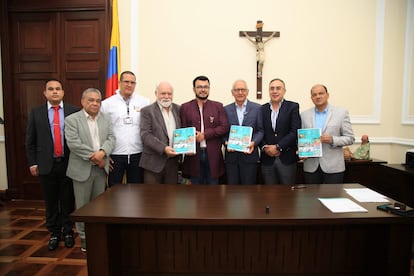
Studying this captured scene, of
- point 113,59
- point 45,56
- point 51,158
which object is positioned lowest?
point 51,158

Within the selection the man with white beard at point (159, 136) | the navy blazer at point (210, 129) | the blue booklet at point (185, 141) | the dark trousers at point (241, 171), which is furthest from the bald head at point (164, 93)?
the dark trousers at point (241, 171)

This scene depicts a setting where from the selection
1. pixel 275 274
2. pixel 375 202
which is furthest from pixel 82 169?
pixel 375 202

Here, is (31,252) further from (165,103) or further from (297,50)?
(297,50)

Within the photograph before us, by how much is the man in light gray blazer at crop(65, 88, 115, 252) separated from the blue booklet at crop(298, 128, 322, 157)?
1.84 meters

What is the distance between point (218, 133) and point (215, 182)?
0.52 m

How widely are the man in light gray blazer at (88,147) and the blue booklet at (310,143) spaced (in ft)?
6.05

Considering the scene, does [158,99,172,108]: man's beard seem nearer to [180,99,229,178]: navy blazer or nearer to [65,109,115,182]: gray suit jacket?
[180,99,229,178]: navy blazer

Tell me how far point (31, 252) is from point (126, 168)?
3.93ft

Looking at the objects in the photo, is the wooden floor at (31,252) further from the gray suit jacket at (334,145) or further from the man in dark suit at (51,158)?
the gray suit jacket at (334,145)

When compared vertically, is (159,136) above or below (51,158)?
above

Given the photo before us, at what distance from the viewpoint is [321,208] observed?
1838 mm

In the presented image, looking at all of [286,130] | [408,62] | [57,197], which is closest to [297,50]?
[408,62]

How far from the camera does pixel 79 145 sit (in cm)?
264

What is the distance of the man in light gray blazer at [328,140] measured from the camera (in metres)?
2.88
